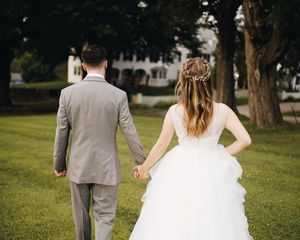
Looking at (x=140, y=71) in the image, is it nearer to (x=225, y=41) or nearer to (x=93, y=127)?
(x=225, y=41)

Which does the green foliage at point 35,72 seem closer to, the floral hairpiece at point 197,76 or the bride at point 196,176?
the bride at point 196,176

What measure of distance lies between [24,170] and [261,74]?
12980 millimetres

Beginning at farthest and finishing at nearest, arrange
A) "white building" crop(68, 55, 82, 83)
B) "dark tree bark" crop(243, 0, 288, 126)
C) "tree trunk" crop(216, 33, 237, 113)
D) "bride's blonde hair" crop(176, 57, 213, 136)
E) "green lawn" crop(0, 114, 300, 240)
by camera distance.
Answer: "white building" crop(68, 55, 82, 83) → "tree trunk" crop(216, 33, 237, 113) → "dark tree bark" crop(243, 0, 288, 126) → "green lawn" crop(0, 114, 300, 240) → "bride's blonde hair" crop(176, 57, 213, 136)

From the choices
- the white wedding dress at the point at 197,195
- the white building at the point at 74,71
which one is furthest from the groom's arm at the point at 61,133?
the white building at the point at 74,71

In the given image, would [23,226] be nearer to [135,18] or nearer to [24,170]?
[24,170]

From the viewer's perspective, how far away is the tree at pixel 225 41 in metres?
27.1

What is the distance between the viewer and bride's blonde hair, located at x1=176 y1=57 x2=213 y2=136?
4738 millimetres

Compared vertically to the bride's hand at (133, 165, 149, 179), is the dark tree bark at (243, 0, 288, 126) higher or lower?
higher

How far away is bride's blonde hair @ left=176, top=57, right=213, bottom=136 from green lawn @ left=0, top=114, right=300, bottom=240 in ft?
8.78

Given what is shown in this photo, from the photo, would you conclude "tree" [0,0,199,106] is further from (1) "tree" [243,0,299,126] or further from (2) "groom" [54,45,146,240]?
(2) "groom" [54,45,146,240]

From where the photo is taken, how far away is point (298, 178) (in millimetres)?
11039


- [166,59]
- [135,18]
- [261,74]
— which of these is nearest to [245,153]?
[261,74]

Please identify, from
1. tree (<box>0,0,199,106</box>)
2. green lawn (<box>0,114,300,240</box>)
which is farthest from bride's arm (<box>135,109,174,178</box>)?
tree (<box>0,0,199,106</box>)

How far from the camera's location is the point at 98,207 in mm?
5340
